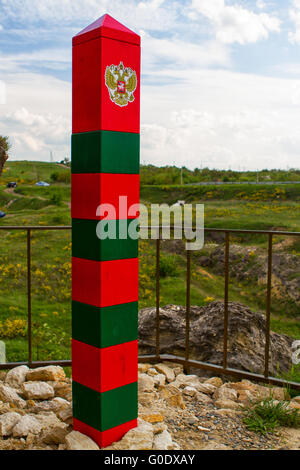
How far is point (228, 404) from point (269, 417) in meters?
0.30

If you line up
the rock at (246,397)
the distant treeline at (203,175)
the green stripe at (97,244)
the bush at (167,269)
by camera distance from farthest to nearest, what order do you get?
the distant treeline at (203,175)
the bush at (167,269)
the rock at (246,397)
the green stripe at (97,244)

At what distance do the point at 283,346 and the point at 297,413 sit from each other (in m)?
1.77

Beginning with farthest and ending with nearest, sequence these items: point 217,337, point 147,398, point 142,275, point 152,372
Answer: point 142,275
point 217,337
point 152,372
point 147,398

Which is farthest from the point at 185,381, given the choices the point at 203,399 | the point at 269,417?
the point at 269,417

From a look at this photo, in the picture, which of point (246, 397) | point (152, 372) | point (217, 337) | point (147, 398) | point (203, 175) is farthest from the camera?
point (203, 175)

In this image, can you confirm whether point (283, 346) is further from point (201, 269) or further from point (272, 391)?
point (201, 269)

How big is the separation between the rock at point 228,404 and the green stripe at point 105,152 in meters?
1.65

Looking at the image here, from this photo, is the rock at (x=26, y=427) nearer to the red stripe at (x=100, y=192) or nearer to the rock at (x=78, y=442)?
A: the rock at (x=78, y=442)

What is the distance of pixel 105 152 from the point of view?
2.19 m

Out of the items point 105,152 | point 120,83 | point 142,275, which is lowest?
point 142,275

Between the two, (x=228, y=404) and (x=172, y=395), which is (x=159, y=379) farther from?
(x=228, y=404)

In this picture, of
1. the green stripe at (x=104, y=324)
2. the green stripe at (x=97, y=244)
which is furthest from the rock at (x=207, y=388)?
the green stripe at (x=97, y=244)

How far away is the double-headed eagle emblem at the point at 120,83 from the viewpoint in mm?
2176
